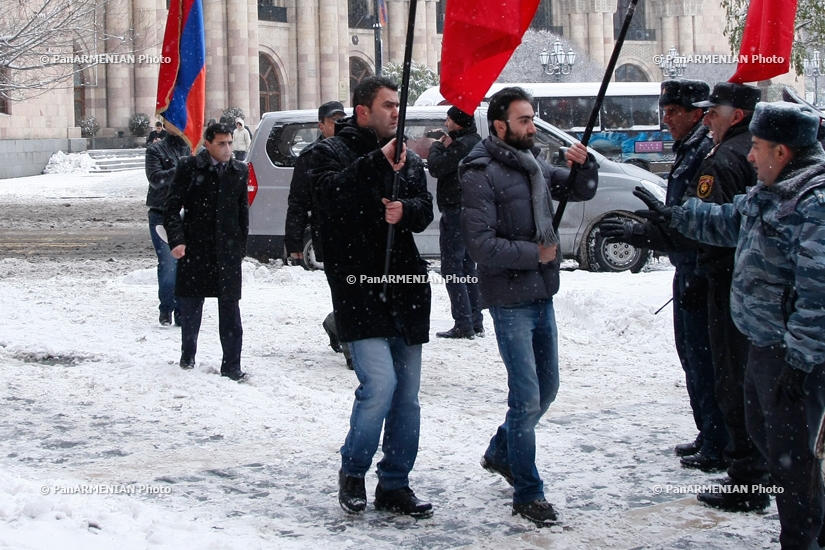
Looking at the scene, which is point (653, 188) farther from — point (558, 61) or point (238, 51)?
point (238, 51)

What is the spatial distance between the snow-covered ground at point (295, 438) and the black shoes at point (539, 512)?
5 centimetres

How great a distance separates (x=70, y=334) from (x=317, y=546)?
17.4ft

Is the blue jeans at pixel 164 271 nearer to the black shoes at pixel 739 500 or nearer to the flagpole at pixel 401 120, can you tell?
the flagpole at pixel 401 120

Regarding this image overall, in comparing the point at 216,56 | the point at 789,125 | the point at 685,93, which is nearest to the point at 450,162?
the point at 685,93

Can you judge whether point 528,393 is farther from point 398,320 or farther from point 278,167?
point 278,167

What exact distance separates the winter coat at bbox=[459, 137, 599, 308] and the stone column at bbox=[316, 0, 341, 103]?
1754 inches

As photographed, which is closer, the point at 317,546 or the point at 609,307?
the point at 317,546

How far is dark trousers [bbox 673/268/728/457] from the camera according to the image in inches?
207

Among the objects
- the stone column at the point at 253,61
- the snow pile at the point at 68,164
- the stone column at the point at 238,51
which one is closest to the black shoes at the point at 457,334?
the snow pile at the point at 68,164

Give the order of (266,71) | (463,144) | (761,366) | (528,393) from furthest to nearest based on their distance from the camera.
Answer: (266,71), (463,144), (528,393), (761,366)

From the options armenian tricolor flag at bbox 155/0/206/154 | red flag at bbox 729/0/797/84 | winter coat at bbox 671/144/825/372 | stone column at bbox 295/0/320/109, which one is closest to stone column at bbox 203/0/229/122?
stone column at bbox 295/0/320/109

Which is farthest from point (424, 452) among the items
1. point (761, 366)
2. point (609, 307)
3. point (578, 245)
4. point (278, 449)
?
point (578, 245)

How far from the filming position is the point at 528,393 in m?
4.56

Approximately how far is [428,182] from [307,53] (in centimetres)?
3738
